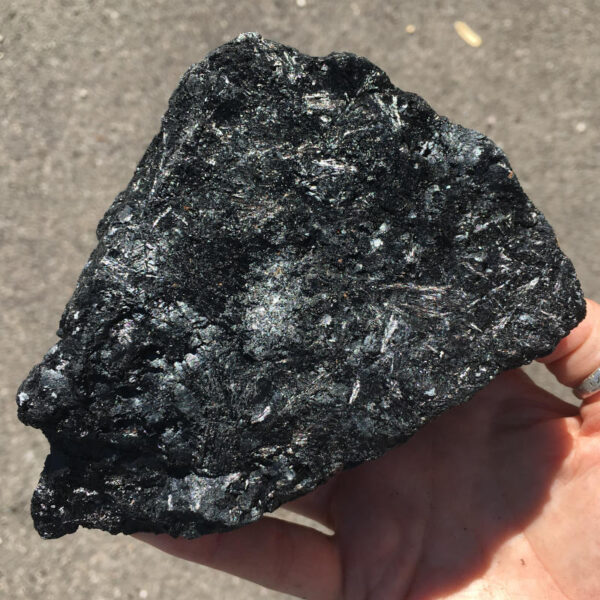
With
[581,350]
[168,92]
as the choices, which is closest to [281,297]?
[581,350]

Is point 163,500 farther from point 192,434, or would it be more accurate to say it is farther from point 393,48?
point 393,48

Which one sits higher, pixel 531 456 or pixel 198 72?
pixel 198 72

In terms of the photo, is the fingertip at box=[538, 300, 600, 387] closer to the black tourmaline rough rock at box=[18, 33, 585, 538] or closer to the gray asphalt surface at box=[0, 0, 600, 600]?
the black tourmaline rough rock at box=[18, 33, 585, 538]

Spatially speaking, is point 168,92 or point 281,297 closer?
point 281,297

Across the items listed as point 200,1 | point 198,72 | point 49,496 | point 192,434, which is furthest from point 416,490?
point 200,1

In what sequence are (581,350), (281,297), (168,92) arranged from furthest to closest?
1. (168,92)
2. (581,350)
3. (281,297)

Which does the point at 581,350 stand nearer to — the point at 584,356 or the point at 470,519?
the point at 584,356
